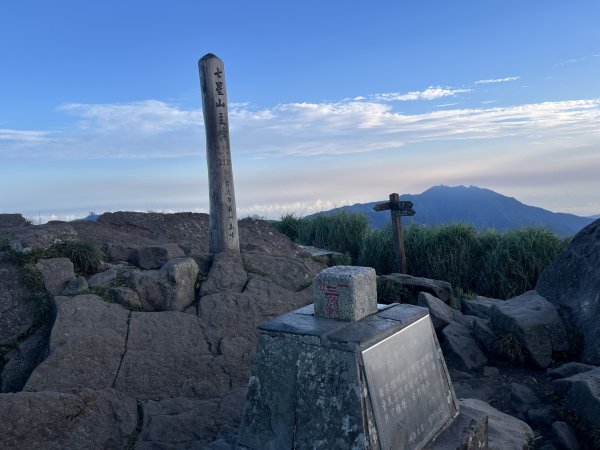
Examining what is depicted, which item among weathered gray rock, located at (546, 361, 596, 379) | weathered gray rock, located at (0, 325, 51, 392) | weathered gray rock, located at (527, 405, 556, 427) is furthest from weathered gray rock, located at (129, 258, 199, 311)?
weathered gray rock, located at (546, 361, 596, 379)

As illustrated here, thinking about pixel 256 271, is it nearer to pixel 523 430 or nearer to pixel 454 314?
pixel 454 314

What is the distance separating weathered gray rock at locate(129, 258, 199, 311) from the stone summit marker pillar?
2.74 metres

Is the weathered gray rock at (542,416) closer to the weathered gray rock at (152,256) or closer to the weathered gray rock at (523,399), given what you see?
the weathered gray rock at (523,399)

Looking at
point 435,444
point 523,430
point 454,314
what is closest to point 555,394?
point 523,430

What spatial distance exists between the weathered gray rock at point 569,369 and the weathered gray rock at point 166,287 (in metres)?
4.43

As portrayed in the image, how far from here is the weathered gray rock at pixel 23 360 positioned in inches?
199

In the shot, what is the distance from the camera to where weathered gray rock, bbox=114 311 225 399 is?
496 cm

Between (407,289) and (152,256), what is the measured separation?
4.11 metres

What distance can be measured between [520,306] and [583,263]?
42.0 inches

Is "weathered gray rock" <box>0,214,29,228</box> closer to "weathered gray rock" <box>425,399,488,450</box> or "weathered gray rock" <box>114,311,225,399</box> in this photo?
"weathered gray rock" <box>114,311,225,399</box>

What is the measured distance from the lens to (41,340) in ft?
17.9

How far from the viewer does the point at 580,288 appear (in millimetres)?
6551

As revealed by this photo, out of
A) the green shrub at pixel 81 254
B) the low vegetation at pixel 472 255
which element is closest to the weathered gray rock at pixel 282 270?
the green shrub at pixel 81 254

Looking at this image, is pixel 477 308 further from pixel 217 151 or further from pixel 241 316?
pixel 217 151
